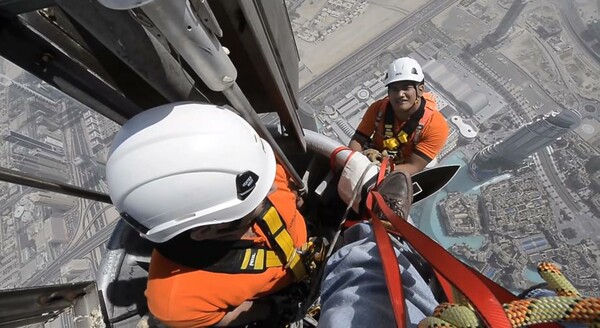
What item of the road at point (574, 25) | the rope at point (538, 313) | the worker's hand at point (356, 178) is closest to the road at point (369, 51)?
the road at point (574, 25)

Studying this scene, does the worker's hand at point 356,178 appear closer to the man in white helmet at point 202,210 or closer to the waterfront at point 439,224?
the man in white helmet at point 202,210

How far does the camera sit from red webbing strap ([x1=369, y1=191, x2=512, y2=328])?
96cm

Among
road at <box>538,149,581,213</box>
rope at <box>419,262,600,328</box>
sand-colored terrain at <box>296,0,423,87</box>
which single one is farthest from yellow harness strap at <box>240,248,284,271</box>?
sand-colored terrain at <box>296,0,423,87</box>

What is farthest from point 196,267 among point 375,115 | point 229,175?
point 375,115

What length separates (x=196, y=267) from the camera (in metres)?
1.71

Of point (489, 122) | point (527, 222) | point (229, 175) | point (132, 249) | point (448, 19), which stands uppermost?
point (229, 175)

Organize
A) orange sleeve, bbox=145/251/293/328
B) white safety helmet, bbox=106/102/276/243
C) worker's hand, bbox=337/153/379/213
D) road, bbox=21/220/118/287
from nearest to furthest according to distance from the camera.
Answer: white safety helmet, bbox=106/102/276/243 < orange sleeve, bbox=145/251/293/328 < worker's hand, bbox=337/153/379/213 < road, bbox=21/220/118/287

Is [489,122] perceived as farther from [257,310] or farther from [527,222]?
[257,310]

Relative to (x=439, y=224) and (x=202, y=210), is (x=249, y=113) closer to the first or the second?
(x=202, y=210)

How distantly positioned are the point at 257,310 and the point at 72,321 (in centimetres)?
79

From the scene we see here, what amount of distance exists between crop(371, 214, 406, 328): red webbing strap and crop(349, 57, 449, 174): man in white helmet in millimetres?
1910

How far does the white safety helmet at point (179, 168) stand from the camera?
4.98 ft

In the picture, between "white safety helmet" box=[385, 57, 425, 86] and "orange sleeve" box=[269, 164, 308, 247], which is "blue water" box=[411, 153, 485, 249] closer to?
"white safety helmet" box=[385, 57, 425, 86]

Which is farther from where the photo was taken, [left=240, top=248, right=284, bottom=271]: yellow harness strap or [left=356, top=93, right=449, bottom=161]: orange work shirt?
[left=356, top=93, right=449, bottom=161]: orange work shirt
